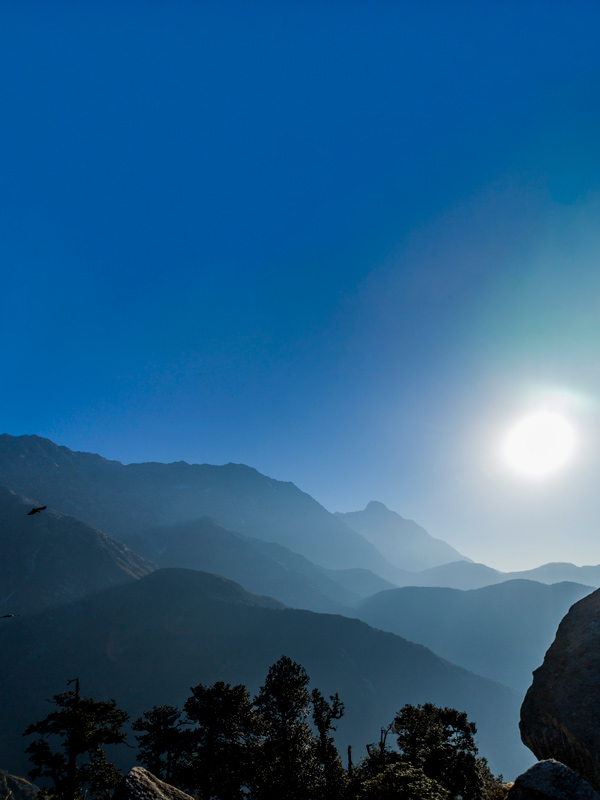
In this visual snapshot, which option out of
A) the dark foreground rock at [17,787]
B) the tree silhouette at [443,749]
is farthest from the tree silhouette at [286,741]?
the dark foreground rock at [17,787]

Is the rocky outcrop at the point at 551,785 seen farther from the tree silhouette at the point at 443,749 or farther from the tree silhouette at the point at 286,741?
the tree silhouette at the point at 286,741

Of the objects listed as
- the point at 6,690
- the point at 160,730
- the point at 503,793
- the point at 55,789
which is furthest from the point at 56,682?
the point at 503,793

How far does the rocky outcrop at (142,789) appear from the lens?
1076 centimetres

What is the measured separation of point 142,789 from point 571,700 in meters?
22.0

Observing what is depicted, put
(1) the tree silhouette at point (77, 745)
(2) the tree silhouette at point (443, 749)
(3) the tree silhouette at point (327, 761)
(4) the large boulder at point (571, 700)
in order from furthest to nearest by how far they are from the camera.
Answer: (2) the tree silhouette at point (443, 749)
(3) the tree silhouette at point (327, 761)
(1) the tree silhouette at point (77, 745)
(4) the large boulder at point (571, 700)

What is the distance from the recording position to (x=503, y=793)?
936 inches

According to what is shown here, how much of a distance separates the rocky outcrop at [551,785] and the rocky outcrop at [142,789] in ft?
39.0

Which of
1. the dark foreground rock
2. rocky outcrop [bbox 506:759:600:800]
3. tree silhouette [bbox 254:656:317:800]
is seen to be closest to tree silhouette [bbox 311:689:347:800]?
tree silhouette [bbox 254:656:317:800]

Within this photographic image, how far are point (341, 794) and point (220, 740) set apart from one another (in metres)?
13.2

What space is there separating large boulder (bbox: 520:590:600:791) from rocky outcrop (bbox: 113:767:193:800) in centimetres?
1834

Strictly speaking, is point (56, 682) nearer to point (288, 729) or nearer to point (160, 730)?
point (160, 730)

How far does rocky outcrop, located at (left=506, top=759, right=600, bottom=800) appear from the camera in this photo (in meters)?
12.5

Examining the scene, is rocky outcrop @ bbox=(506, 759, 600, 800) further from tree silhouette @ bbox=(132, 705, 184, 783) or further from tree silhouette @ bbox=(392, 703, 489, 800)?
tree silhouette @ bbox=(132, 705, 184, 783)

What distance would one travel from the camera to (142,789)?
439 inches
